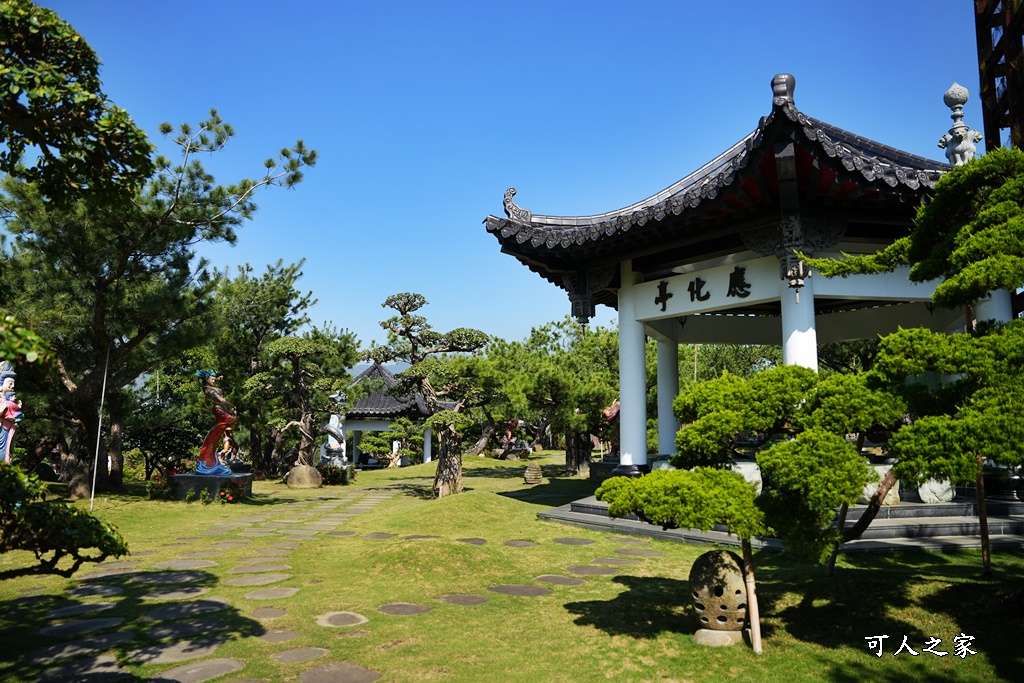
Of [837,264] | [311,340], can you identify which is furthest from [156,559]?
[311,340]

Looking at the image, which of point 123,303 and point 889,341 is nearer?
point 889,341

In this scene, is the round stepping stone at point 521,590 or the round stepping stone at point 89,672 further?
the round stepping stone at point 521,590

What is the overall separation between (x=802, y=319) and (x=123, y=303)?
13588mm

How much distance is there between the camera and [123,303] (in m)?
14.3

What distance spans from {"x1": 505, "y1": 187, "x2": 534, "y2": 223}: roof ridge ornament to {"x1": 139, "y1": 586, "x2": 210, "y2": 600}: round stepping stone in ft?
29.7

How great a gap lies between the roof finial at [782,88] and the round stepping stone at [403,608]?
7.28m

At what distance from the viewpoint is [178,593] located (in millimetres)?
6734

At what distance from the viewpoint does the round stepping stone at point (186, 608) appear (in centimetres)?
589

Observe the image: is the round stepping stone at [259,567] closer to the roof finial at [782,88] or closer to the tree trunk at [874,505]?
the tree trunk at [874,505]

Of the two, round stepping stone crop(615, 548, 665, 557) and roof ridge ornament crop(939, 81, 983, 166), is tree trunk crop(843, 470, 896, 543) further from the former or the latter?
roof ridge ornament crop(939, 81, 983, 166)

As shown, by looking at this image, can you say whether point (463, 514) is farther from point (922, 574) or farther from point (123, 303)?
point (123, 303)

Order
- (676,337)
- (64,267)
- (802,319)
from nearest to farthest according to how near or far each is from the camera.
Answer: (802,319)
(64,267)
(676,337)

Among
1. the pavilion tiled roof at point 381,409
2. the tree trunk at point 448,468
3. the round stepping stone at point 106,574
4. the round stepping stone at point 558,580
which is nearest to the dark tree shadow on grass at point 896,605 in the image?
the round stepping stone at point 558,580

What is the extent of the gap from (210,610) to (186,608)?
0.26 metres
